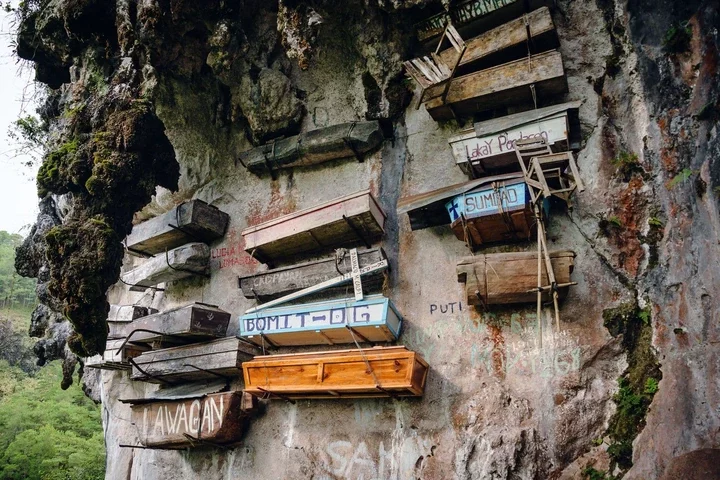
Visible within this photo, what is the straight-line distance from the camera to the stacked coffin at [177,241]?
801 centimetres

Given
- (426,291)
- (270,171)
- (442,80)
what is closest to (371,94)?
(442,80)

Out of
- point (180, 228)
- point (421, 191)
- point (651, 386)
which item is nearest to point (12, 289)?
point (180, 228)

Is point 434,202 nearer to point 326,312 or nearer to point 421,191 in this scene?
point 421,191

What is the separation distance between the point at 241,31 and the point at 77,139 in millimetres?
2937

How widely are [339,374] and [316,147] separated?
3219 mm

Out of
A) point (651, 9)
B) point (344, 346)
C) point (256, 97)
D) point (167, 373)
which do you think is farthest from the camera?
point (256, 97)

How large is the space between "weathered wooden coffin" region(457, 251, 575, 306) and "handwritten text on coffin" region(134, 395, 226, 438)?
11.2 feet

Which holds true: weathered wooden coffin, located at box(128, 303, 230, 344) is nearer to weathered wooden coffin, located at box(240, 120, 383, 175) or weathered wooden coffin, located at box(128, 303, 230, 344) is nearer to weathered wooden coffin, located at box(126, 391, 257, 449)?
weathered wooden coffin, located at box(126, 391, 257, 449)

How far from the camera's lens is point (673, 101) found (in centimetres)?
573

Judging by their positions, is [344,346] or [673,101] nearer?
[673,101]

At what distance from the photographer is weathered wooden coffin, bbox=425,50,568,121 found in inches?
239

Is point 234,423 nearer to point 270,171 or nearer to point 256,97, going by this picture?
point 270,171

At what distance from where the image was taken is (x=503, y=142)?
6086mm

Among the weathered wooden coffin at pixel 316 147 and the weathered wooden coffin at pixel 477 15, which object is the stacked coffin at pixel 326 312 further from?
the weathered wooden coffin at pixel 477 15
